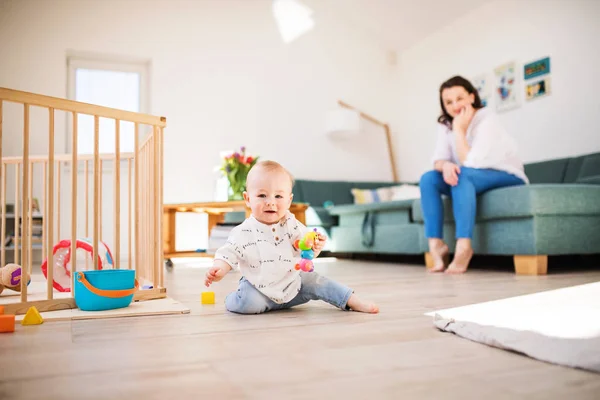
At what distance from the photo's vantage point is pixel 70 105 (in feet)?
4.76

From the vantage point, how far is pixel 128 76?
4.75 metres

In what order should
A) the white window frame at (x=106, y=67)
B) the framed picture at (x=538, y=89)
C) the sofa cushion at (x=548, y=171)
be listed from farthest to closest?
the white window frame at (x=106, y=67) < the framed picture at (x=538, y=89) < the sofa cushion at (x=548, y=171)

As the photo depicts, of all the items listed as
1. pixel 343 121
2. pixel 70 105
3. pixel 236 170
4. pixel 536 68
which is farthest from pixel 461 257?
pixel 343 121

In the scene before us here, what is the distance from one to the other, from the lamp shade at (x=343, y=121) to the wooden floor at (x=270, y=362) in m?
3.76

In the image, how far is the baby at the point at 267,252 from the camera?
134 centimetres

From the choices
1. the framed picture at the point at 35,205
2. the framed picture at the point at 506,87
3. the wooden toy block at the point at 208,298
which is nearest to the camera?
the wooden toy block at the point at 208,298

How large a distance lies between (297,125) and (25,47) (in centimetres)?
245

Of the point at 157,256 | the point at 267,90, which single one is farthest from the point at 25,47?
the point at 157,256

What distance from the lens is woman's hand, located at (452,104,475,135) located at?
2631mm

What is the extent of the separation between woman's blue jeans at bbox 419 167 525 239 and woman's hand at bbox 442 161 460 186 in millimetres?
22

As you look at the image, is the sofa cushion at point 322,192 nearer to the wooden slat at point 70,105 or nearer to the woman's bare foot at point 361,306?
the wooden slat at point 70,105

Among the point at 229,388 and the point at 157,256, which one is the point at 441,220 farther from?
the point at 229,388

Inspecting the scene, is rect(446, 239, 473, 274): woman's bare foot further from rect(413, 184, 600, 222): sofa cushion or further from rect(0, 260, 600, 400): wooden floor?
rect(0, 260, 600, 400): wooden floor

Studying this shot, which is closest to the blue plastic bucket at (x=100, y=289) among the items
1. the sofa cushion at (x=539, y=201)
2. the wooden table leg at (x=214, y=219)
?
the sofa cushion at (x=539, y=201)
